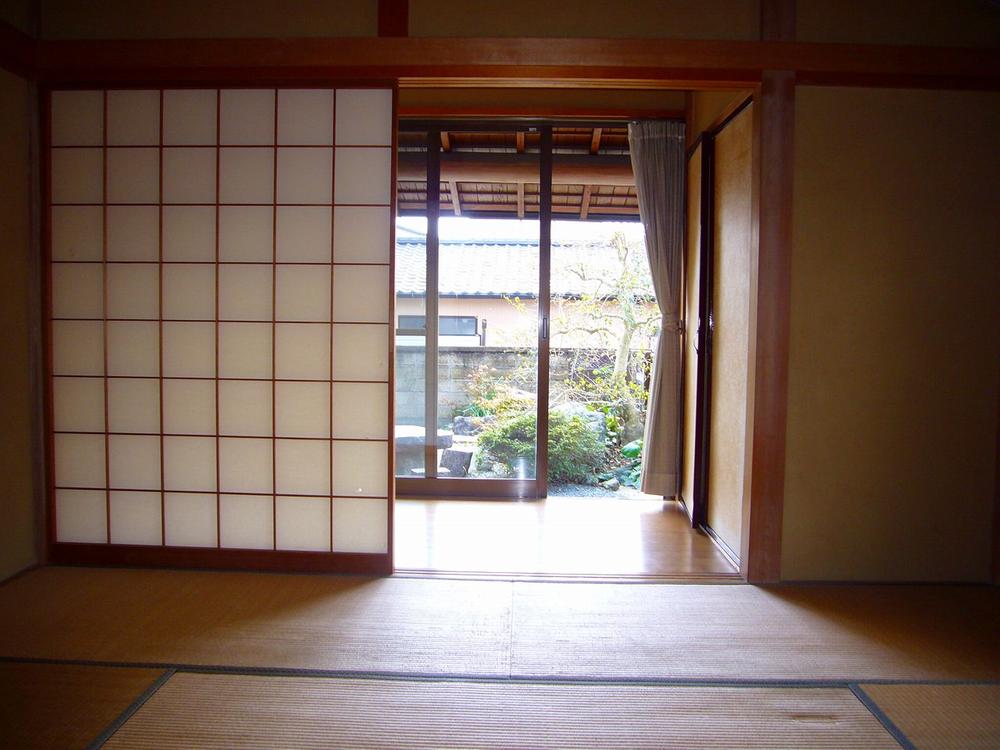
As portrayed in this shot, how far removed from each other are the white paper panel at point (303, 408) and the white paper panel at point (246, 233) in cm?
64

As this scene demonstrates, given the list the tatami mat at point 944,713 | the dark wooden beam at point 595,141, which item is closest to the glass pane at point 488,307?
the dark wooden beam at point 595,141

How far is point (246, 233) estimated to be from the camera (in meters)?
3.21

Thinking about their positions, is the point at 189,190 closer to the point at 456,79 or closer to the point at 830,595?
the point at 456,79

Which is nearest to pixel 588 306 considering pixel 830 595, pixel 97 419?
pixel 830 595

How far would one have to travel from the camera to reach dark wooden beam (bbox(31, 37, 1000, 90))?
2945 mm

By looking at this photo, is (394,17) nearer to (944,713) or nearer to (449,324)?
(449,324)

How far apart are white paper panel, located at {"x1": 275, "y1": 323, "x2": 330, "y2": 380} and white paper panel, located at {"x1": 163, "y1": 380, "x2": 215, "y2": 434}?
0.39 meters

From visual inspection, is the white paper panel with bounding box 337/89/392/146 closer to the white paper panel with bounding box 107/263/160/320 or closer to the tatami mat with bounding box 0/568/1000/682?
the white paper panel with bounding box 107/263/160/320

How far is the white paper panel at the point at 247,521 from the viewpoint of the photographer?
323cm

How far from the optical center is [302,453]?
127 inches

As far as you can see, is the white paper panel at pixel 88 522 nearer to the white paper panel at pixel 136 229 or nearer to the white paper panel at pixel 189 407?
the white paper panel at pixel 189 407

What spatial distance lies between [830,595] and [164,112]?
3844 mm

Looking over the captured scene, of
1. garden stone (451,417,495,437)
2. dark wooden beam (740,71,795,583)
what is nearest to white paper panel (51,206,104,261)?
garden stone (451,417,495,437)

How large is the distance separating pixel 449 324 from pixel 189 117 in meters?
2.11
